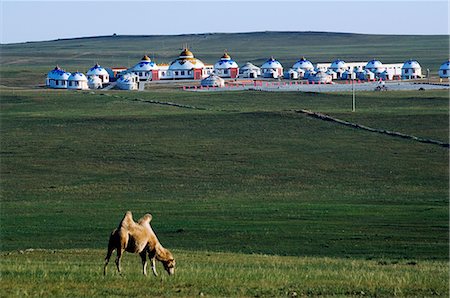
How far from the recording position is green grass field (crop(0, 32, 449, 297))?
15992 mm

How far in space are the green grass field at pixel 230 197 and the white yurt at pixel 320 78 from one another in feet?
116

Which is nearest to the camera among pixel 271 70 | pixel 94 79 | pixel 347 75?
pixel 94 79

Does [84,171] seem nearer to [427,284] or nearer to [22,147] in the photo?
[22,147]

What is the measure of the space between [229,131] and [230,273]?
155ft

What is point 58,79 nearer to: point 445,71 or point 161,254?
point 445,71

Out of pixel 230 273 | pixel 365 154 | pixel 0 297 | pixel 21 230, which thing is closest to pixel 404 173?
pixel 365 154

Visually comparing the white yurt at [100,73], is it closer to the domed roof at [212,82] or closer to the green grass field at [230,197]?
the domed roof at [212,82]

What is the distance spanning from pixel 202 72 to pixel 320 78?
14493 millimetres

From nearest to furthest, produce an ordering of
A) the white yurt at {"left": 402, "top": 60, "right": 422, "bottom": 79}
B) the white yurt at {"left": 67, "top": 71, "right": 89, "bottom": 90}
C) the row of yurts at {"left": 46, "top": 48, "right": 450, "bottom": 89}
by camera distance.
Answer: the white yurt at {"left": 67, "top": 71, "right": 89, "bottom": 90} → the row of yurts at {"left": 46, "top": 48, "right": 450, "bottom": 89} → the white yurt at {"left": 402, "top": 60, "right": 422, "bottom": 79}

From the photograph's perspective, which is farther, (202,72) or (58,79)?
(202,72)

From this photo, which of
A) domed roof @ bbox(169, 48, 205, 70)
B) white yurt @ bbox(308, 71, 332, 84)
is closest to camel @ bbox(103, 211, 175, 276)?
white yurt @ bbox(308, 71, 332, 84)

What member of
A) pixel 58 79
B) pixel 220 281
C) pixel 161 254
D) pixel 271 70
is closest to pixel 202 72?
pixel 271 70

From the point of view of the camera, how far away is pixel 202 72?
12850 cm

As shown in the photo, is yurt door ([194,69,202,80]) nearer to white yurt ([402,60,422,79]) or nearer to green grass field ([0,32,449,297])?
white yurt ([402,60,422,79])
